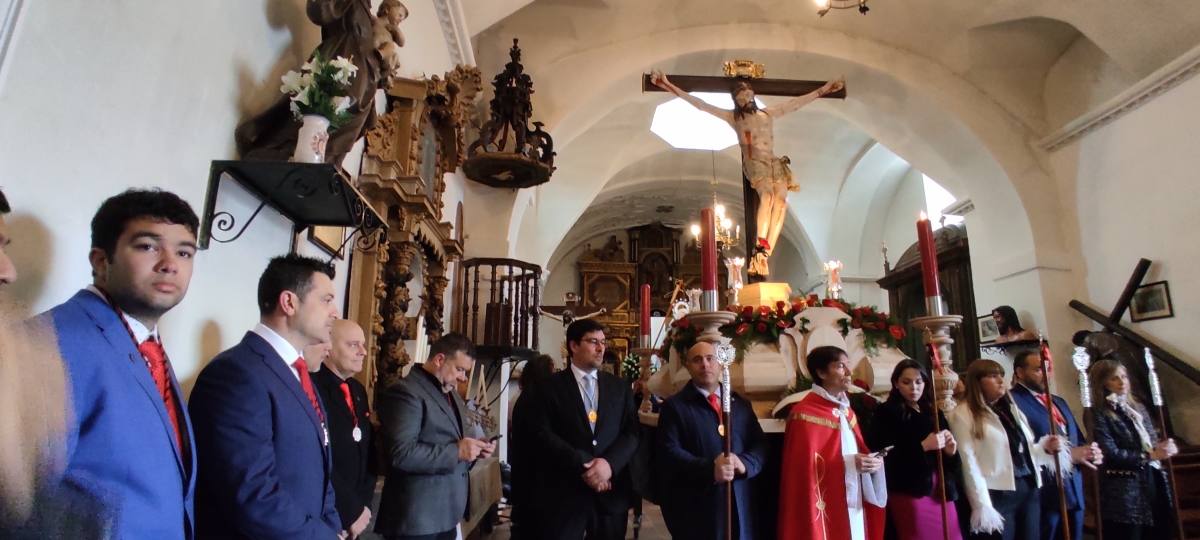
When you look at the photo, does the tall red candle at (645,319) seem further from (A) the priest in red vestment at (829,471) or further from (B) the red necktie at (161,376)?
(B) the red necktie at (161,376)

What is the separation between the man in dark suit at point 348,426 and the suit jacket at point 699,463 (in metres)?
1.19

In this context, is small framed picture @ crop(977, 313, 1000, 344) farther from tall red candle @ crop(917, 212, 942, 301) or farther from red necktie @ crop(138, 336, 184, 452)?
red necktie @ crop(138, 336, 184, 452)

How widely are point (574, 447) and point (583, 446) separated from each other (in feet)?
0.21

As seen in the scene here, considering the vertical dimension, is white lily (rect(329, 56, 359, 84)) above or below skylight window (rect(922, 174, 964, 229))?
below

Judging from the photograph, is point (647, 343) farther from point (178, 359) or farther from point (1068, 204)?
point (1068, 204)

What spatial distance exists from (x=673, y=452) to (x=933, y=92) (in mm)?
6688

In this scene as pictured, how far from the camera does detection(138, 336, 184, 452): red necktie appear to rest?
1250 millimetres

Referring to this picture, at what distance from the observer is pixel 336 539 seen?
1545 millimetres

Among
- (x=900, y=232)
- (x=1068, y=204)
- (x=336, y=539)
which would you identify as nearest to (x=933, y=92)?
(x=1068, y=204)

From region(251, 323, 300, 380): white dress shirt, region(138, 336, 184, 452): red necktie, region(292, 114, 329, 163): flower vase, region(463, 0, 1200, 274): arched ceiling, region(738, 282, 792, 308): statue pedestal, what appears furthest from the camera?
region(463, 0, 1200, 274): arched ceiling

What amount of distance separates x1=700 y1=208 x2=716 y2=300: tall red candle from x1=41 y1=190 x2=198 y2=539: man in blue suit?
1.88 m

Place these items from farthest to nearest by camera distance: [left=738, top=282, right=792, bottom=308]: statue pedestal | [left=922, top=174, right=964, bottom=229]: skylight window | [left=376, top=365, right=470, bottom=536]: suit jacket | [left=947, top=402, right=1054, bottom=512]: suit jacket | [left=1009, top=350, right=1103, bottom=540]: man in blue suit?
[left=922, top=174, right=964, bottom=229]: skylight window, [left=738, top=282, right=792, bottom=308]: statue pedestal, [left=1009, top=350, right=1103, bottom=540]: man in blue suit, [left=947, top=402, right=1054, bottom=512]: suit jacket, [left=376, top=365, right=470, bottom=536]: suit jacket

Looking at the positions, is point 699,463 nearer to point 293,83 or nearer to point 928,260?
point 928,260

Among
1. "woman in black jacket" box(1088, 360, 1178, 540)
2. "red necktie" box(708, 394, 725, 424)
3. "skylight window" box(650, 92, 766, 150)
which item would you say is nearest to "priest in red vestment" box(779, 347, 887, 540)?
"red necktie" box(708, 394, 725, 424)
